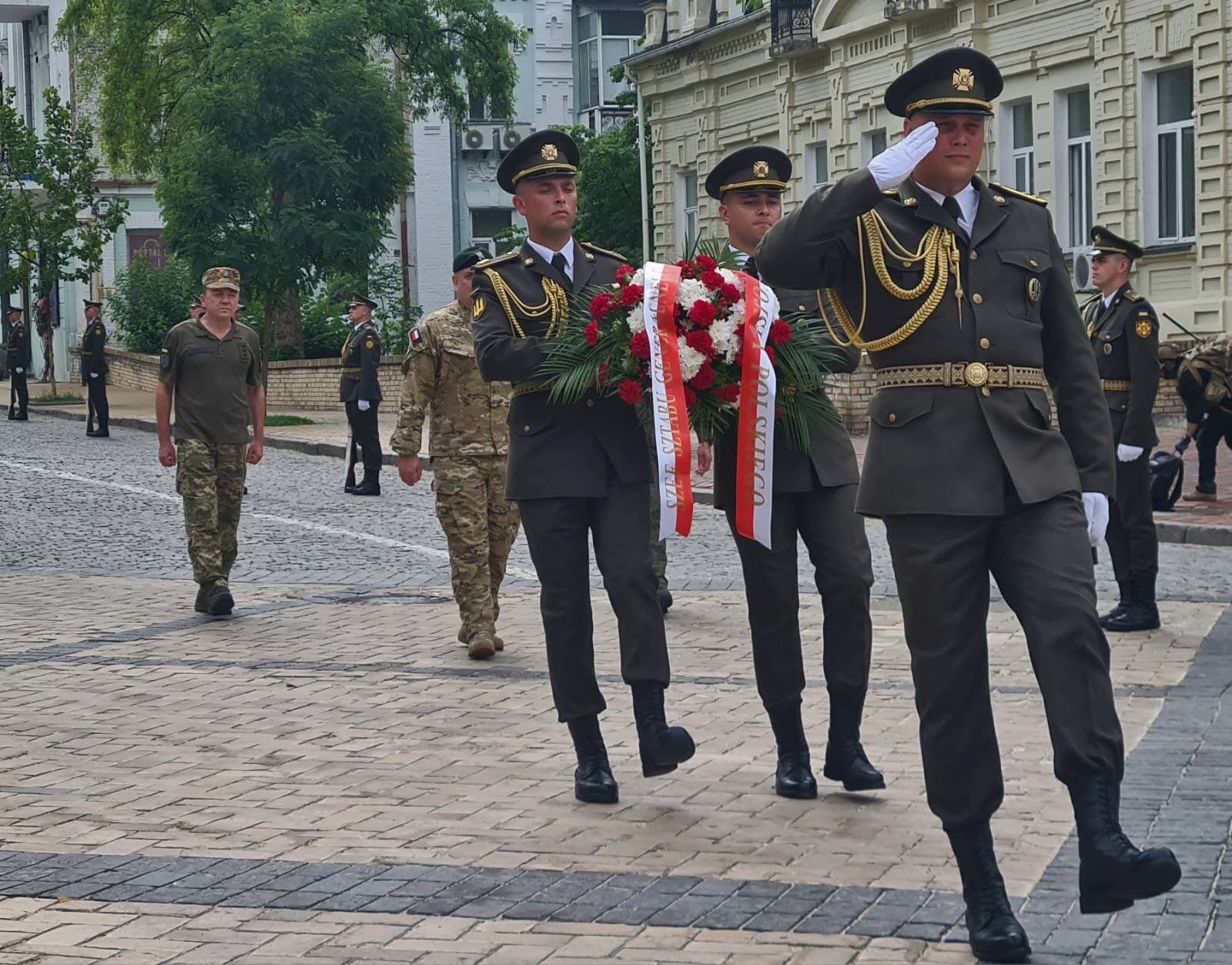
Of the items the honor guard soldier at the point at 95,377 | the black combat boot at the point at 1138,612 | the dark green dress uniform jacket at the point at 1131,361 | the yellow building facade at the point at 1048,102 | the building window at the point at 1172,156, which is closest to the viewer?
the dark green dress uniform jacket at the point at 1131,361

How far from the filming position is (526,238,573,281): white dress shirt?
7.22 meters

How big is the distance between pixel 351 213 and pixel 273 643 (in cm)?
2512

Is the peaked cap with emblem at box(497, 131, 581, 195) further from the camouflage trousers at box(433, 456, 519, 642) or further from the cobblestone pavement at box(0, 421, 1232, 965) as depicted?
the camouflage trousers at box(433, 456, 519, 642)

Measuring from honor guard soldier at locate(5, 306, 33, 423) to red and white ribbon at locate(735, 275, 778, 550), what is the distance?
31001 mm

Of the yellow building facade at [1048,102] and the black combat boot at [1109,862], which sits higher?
the yellow building facade at [1048,102]

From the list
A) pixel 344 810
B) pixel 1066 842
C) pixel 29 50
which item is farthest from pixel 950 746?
pixel 29 50

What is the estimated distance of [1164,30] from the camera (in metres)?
26.9

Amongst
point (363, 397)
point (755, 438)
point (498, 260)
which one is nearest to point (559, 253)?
point (498, 260)

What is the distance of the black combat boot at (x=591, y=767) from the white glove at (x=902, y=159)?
2.51 m

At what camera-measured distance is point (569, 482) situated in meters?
6.90

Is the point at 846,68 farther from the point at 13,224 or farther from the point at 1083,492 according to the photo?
the point at 1083,492

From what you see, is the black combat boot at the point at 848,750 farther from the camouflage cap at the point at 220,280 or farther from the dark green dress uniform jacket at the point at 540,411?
the camouflage cap at the point at 220,280

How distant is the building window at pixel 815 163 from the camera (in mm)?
36375

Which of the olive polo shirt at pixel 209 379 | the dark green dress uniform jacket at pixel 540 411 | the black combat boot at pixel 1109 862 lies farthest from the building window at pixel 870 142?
the black combat boot at pixel 1109 862
